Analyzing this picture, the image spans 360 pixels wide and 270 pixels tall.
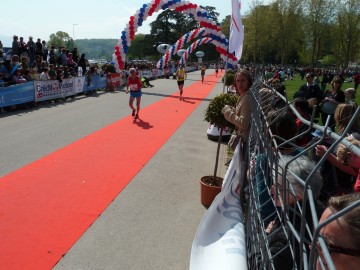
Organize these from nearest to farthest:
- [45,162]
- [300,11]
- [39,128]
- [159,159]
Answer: [45,162], [159,159], [39,128], [300,11]

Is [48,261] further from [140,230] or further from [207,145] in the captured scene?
[207,145]

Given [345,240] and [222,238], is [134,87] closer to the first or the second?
[222,238]

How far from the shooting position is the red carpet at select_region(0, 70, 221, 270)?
4.31m

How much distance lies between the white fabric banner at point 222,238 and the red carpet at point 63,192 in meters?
1.79

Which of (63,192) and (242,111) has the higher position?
(242,111)

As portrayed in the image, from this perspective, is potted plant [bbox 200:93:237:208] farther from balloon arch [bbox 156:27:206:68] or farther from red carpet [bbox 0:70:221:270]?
balloon arch [bbox 156:27:206:68]

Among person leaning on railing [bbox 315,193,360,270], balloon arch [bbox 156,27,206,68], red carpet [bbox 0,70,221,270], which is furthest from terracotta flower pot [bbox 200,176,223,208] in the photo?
balloon arch [bbox 156,27,206,68]

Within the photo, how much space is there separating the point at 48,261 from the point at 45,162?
3.97m

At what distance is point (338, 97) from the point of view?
9469 millimetres

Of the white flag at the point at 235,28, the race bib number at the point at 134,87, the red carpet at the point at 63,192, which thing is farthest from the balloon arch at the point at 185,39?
the white flag at the point at 235,28

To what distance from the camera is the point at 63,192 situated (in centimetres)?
601

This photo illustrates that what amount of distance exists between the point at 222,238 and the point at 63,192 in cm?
362

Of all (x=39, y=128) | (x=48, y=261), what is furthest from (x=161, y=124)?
(x=48, y=261)

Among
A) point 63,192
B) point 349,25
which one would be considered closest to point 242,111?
point 63,192
